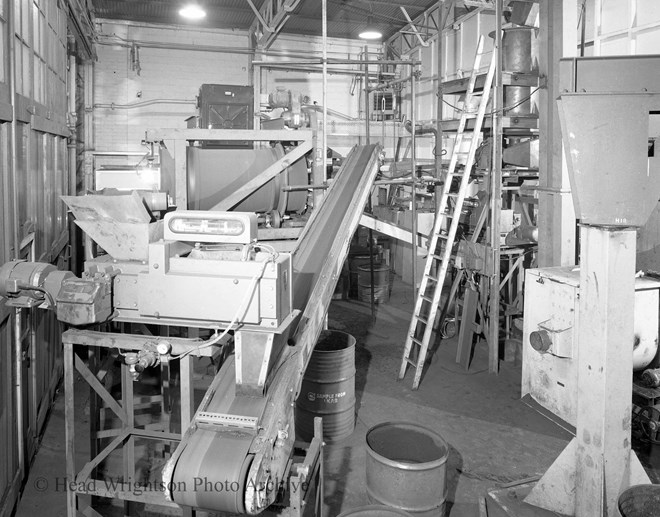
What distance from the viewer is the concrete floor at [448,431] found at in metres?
3.93

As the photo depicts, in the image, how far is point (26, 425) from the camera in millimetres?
4098

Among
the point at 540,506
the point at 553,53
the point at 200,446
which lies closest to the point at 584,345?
the point at 540,506

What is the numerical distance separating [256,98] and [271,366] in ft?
22.6

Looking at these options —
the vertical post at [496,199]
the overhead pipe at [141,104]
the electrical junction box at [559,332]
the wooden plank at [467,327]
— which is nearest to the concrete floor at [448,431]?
the wooden plank at [467,327]

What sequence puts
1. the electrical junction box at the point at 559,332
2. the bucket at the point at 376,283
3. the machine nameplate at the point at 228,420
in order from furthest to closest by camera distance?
the bucket at the point at 376,283 → the electrical junction box at the point at 559,332 → the machine nameplate at the point at 228,420

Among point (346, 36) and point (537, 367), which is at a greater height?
point (346, 36)

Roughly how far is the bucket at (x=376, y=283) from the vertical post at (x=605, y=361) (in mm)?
6479

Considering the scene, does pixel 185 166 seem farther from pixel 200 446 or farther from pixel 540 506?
pixel 540 506

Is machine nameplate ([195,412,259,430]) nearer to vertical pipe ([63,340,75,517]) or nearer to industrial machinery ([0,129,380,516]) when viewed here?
industrial machinery ([0,129,380,516])

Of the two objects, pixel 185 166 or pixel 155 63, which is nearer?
pixel 185 166

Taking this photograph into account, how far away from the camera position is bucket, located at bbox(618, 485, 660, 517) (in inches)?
112

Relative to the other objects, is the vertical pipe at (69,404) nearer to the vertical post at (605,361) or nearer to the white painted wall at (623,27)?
the vertical post at (605,361)

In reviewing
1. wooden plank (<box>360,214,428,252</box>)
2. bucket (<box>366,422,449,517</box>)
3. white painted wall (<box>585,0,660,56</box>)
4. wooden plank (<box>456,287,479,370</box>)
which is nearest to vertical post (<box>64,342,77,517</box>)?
bucket (<box>366,422,449,517</box>)

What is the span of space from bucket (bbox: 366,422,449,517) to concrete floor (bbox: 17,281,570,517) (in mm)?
372
